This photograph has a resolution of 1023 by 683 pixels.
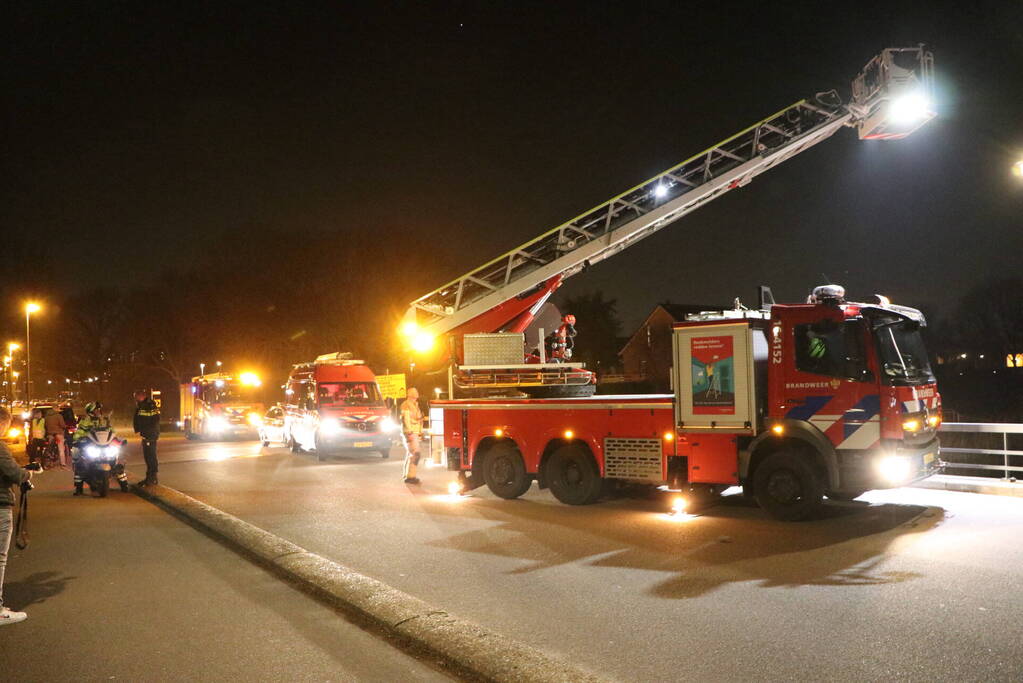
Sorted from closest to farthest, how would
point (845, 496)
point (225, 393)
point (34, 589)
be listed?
point (34, 589) → point (845, 496) → point (225, 393)

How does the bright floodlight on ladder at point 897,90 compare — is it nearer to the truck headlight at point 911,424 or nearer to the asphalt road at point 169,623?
the truck headlight at point 911,424

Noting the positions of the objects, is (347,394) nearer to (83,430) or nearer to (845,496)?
(83,430)

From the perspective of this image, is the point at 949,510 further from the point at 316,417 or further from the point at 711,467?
the point at 316,417

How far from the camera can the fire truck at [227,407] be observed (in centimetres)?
3441

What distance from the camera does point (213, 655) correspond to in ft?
18.6

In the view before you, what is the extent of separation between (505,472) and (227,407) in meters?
24.0

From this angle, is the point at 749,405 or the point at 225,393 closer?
the point at 749,405

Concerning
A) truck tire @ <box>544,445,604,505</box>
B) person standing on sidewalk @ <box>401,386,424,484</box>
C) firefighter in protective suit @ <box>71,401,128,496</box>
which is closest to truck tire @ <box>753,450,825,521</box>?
truck tire @ <box>544,445,604,505</box>

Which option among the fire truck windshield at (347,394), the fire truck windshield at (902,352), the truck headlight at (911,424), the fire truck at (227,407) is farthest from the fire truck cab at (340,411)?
the truck headlight at (911,424)

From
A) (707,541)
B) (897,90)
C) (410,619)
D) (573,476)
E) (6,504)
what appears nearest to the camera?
(410,619)

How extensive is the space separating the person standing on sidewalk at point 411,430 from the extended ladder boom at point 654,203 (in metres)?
1.43

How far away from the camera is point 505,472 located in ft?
43.4

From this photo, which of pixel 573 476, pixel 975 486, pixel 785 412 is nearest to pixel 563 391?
pixel 573 476

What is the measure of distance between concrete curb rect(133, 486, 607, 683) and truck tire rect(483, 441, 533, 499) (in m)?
4.24
